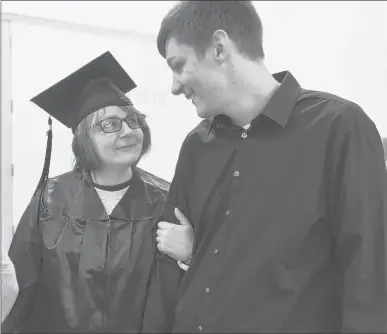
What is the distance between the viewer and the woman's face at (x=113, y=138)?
1.13m

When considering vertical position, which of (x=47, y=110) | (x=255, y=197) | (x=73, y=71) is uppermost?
(x=73, y=71)

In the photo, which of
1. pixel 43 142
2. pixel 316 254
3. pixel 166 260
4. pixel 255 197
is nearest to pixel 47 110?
pixel 43 142

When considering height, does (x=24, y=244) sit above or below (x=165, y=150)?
below

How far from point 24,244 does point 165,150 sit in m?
0.41

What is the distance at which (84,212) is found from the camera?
1.14 metres

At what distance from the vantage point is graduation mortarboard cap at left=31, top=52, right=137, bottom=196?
3.80 feet

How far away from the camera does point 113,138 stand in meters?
1.12

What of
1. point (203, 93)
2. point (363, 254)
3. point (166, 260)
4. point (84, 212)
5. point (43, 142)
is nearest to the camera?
point (363, 254)

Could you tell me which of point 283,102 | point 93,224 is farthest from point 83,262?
point 283,102

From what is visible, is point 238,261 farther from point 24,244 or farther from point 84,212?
point 24,244

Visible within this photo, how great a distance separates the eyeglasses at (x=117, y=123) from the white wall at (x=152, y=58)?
0.09 meters

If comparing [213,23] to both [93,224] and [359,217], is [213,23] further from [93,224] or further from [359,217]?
[93,224]

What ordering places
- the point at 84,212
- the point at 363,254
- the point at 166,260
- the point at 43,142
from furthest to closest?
the point at 43,142
the point at 84,212
the point at 166,260
the point at 363,254

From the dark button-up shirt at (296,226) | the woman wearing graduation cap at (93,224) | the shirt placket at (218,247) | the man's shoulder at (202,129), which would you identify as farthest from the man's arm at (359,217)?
the woman wearing graduation cap at (93,224)
